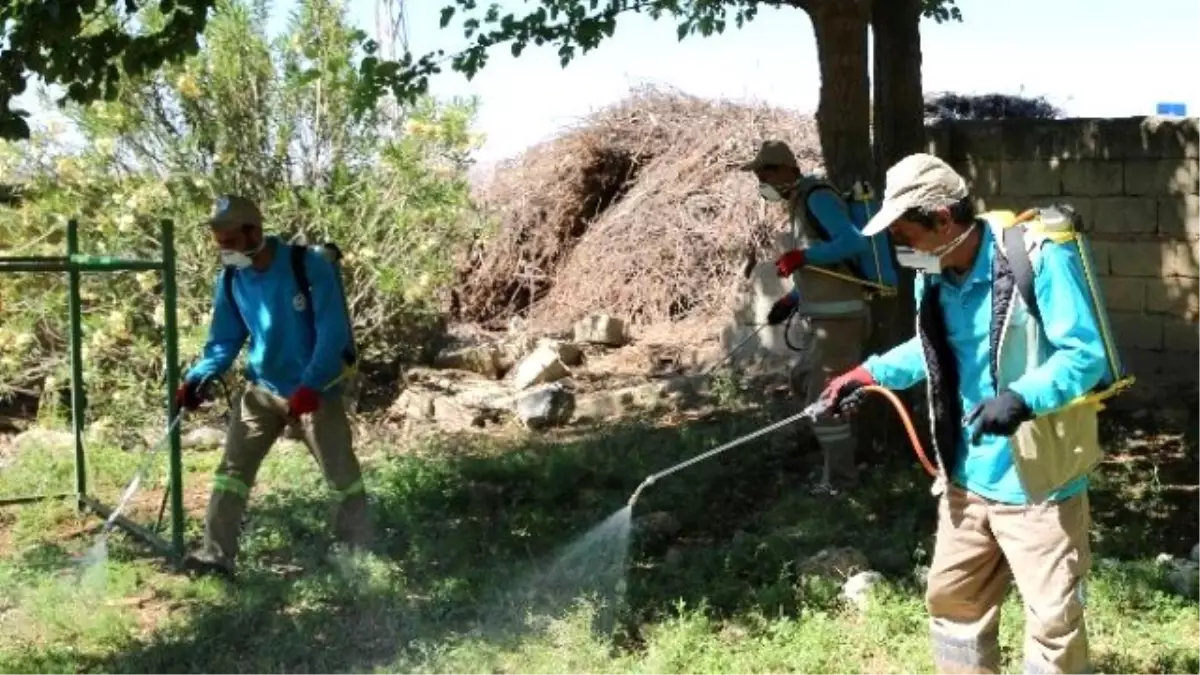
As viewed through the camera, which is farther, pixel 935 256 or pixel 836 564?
pixel 836 564

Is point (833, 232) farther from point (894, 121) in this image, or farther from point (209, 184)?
point (209, 184)

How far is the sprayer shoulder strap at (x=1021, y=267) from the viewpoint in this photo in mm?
3793

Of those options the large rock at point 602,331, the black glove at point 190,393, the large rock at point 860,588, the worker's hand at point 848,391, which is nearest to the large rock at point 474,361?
the large rock at point 602,331

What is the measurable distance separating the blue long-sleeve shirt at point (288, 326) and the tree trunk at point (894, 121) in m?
3.07

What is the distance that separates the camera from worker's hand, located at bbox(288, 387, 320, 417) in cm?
625

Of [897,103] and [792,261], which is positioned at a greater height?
[897,103]

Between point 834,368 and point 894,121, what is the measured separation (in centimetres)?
146

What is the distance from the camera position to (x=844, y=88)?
7.92 meters

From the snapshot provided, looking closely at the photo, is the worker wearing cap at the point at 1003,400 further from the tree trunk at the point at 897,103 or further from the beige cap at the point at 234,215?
the tree trunk at the point at 897,103

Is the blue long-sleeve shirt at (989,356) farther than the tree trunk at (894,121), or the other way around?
the tree trunk at (894,121)

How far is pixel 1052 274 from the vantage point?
12.3 ft

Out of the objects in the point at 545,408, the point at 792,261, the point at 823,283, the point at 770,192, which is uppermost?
the point at 770,192

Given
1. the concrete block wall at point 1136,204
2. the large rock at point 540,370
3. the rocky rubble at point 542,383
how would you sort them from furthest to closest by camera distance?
the large rock at point 540,370 → the rocky rubble at point 542,383 → the concrete block wall at point 1136,204

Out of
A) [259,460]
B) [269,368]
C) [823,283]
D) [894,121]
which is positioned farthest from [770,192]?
[259,460]
